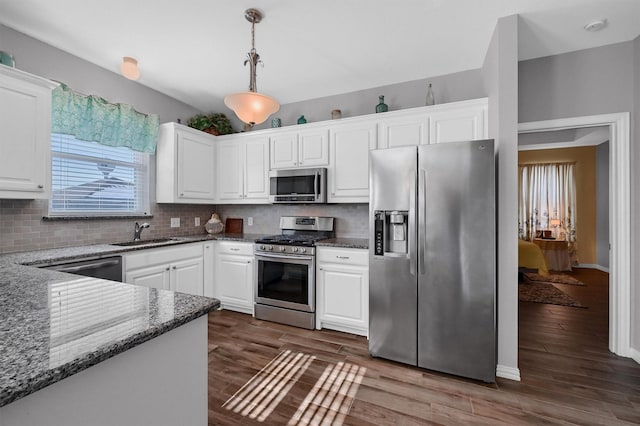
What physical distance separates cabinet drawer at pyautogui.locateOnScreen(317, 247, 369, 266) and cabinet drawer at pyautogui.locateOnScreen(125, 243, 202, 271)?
1427 mm

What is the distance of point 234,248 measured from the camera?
139 inches

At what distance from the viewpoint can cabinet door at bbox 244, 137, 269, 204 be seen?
3.71 metres

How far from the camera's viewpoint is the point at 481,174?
2143 millimetres

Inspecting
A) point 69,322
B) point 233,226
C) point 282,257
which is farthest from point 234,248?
point 69,322

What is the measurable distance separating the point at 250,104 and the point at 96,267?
177 centimetres

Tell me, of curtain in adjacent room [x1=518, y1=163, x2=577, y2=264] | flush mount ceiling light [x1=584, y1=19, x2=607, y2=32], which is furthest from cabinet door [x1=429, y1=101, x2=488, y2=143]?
curtain in adjacent room [x1=518, y1=163, x2=577, y2=264]

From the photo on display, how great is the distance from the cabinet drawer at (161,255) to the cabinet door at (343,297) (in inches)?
56.9

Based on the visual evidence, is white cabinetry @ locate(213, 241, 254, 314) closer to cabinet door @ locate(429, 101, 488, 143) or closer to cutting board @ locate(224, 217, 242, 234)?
cutting board @ locate(224, 217, 242, 234)

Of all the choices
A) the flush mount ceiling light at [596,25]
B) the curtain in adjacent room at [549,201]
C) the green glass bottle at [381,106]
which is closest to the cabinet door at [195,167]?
the green glass bottle at [381,106]

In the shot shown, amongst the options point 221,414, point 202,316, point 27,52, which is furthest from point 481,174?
point 27,52

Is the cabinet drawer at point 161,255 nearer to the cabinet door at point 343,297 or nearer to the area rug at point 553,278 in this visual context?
the cabinet door at point 343,297

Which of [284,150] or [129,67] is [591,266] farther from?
[129,67]

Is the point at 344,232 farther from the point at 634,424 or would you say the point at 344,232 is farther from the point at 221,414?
the point at 634,424

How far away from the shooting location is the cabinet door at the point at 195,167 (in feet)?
11.6
